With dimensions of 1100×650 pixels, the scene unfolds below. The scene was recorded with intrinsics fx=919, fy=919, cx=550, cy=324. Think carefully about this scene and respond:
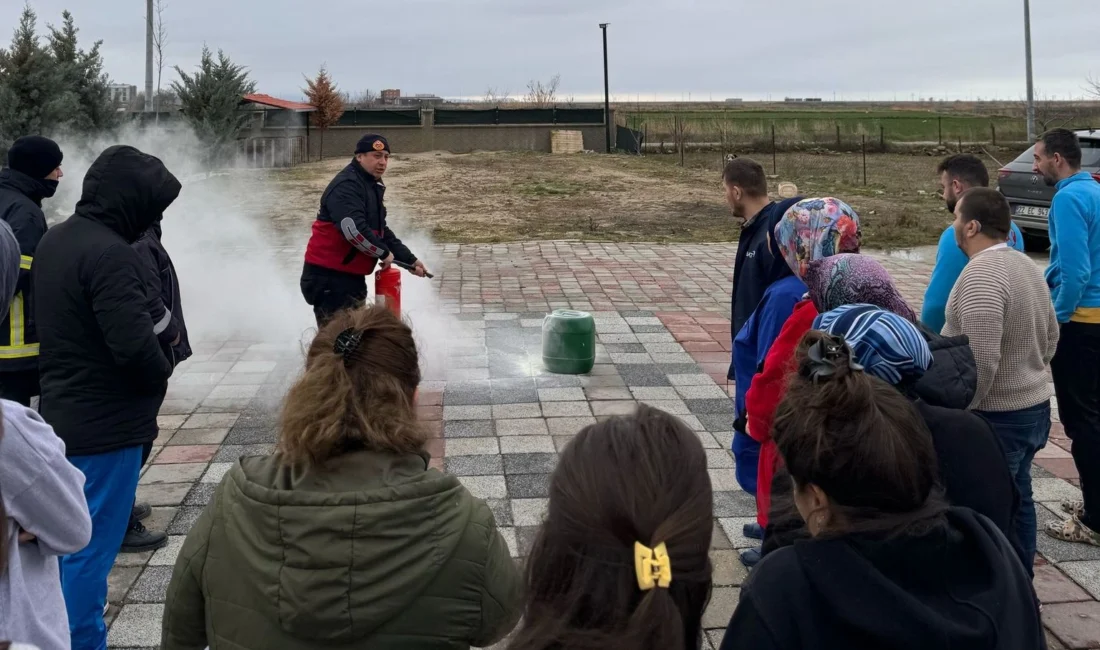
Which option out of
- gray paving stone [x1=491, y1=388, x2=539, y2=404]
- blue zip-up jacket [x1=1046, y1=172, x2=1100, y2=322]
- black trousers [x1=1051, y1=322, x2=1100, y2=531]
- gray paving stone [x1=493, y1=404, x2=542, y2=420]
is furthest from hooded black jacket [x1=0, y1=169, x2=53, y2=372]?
black trousers [x1=1051, y1=322, x2=1100, y2=531]

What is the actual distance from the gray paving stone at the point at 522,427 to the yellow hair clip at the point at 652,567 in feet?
13.7

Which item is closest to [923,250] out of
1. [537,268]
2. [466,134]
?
[537,268]

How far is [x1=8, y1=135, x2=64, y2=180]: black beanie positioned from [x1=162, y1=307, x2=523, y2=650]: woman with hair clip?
9.46 ft

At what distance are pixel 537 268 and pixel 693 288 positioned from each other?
7.44 ft

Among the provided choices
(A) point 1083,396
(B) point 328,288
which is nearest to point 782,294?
(A) point 1083,396

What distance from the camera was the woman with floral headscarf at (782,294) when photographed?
3.12 metres

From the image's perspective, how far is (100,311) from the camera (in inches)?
113

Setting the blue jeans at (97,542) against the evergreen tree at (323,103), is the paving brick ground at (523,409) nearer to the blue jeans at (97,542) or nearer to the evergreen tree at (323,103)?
the blue jeans at (97,542)

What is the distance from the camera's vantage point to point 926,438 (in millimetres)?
1629

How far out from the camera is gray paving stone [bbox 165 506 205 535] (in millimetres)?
4155

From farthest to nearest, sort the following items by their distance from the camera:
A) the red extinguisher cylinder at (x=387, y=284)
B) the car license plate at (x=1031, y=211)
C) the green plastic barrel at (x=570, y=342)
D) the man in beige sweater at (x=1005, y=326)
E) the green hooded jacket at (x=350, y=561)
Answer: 1. the car license plate at (x=1031, y=211)
2. the green plastic barrel at (x=570, y=342)
3. the red extinguisher cylinder at (x=387, y=284)
4. the man in beige sweater at (x=1005, y=326)
5. the green hooded jacket at (x=350, y=561)

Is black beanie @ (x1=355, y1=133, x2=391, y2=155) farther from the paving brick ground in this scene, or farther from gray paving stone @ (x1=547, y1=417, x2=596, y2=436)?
gray paving stone @ (x1=547, y1=417, x2=596, y2=436)

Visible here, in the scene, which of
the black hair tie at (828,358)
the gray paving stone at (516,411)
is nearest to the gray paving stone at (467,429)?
the gray paving stone at (516,411)

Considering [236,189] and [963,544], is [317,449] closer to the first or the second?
[963,544]
